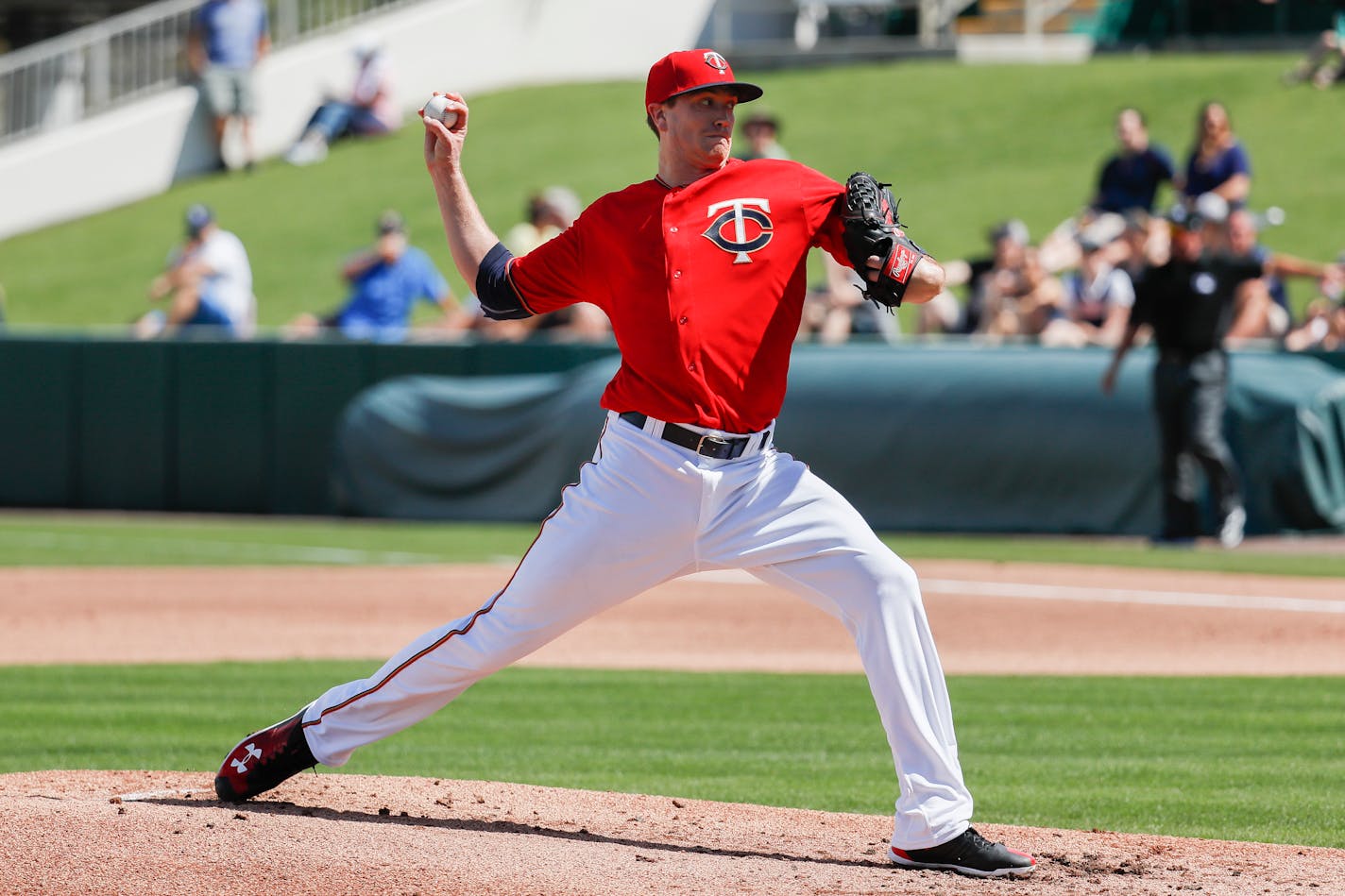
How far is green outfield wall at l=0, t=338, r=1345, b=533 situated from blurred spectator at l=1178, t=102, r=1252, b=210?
5.40 feet

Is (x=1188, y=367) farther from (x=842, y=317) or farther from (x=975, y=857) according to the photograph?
(x=975, y=857)

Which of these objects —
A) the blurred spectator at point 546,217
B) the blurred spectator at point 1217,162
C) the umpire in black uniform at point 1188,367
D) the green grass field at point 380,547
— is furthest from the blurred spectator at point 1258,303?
the blurred spectator at point 546,217

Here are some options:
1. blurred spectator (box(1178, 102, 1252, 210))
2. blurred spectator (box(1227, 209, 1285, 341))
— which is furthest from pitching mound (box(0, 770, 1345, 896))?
blurred spectator (box(1178, 102, 1252, 210))

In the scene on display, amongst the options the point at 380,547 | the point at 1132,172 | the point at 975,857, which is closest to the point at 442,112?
the point at 975,857

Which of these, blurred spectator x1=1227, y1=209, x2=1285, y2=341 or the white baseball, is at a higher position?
the white baseball

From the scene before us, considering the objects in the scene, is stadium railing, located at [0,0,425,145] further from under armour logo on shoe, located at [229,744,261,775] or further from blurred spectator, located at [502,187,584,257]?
under armour logo on shoe, located at [229,744,261,775]

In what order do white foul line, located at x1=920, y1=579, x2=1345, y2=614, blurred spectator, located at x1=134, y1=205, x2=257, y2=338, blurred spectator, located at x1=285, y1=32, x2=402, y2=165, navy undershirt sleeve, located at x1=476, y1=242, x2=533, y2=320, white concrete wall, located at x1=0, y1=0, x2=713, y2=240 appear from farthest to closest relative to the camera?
blurred spectator, located at x1=285, y1=32, x2=402, y2=165
white concrete wall, located at x1=0, y1=0, x2=713, y2=240
blurred spectator, located at x1=134, y1=205, x2=257, y2=338
white foul line, located at x1=920, y1=579, x2=1345, y2=614
navy undershirt sleeve, located at x1=476, y1=242, x2=533, y2=320

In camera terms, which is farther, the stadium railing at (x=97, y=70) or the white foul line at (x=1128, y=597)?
the stadium railing at (x=97, y=70)

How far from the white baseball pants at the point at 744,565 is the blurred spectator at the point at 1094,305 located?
10.7 meters

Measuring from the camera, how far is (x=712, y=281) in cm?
477

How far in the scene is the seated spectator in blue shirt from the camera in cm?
1625

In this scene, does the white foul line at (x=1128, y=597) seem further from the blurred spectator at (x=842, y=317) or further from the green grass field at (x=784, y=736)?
the blurred spectator at (x=842, y=317)

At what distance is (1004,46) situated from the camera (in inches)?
1069

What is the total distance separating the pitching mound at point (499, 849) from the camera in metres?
4.42
